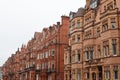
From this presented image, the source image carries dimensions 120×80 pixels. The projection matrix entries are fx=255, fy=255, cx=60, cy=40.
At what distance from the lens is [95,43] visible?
147 feet

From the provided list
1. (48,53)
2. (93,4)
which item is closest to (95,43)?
(93,4)

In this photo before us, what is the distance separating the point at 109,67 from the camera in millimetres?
38562

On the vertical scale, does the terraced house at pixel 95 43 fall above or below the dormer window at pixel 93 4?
below

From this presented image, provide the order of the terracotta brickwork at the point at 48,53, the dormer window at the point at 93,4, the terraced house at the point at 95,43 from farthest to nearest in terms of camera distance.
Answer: the terracotta brickwork at the point at 48,53, the dormer window at the point at 93,4, the terraced house at the point at 95,43

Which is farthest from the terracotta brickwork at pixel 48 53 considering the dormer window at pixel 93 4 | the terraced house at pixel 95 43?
the dormer window at pixel 93 4

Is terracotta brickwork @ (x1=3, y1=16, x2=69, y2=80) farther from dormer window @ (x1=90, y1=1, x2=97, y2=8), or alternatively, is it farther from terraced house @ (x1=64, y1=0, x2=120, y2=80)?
dormer window @ (x1=90, y1=1, x2=97, y2=8)

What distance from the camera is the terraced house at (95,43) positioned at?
3850 centimetres

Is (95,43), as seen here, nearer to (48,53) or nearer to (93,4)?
(93,4)

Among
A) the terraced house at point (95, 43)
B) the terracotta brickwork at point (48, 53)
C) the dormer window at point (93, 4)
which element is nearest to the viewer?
the terraced house at point (95, 43)

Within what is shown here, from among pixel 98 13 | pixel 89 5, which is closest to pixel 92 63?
pixel 98 13

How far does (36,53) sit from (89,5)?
35390 mm

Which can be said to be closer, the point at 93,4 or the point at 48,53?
the point at 93,4

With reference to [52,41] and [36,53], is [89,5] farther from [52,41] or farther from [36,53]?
[36,53]

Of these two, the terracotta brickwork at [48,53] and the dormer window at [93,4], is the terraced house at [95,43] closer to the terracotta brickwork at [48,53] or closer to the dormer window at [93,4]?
the dormer window at [93,4]
